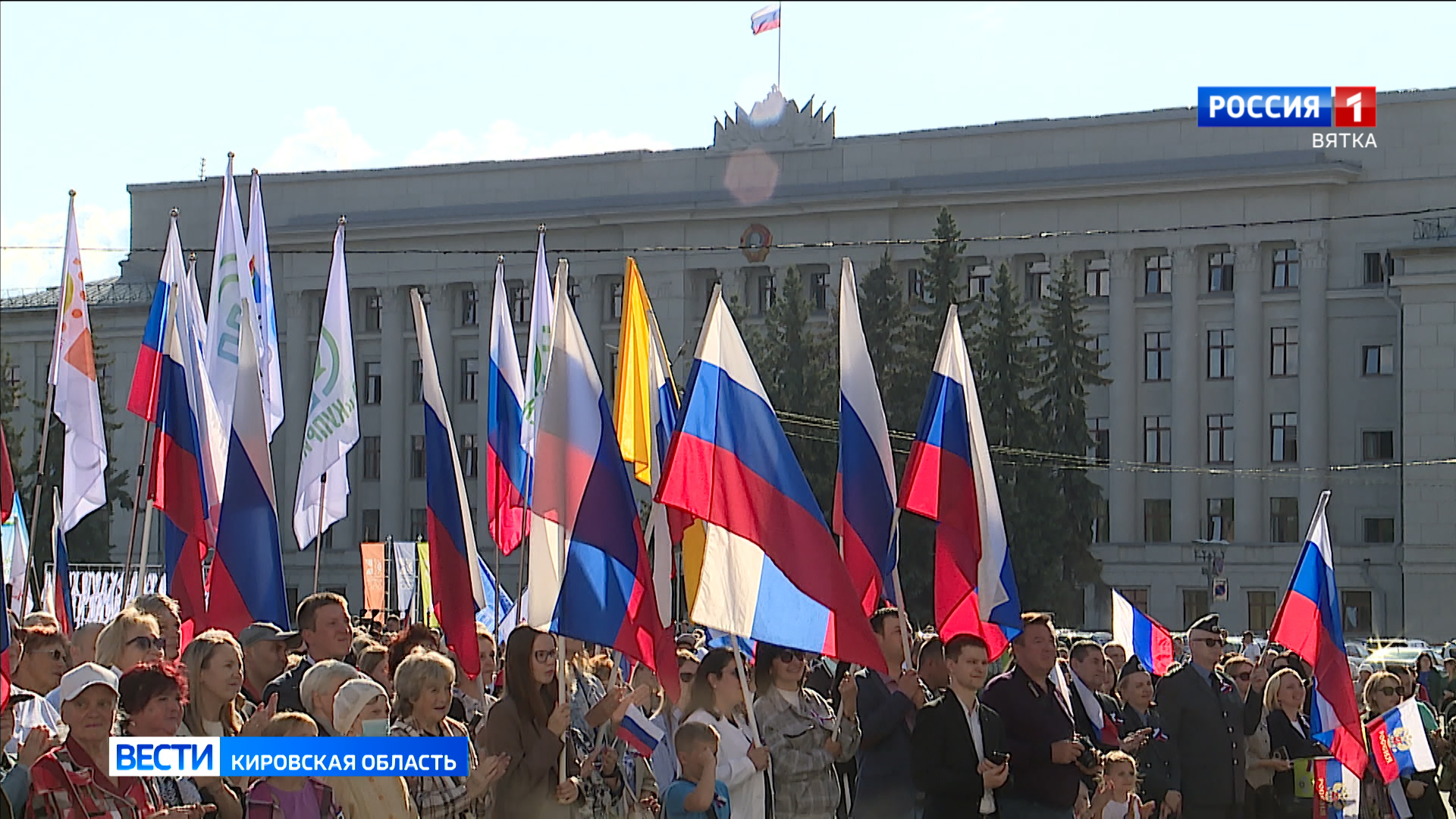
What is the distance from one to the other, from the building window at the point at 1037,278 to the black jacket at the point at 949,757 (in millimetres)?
51440

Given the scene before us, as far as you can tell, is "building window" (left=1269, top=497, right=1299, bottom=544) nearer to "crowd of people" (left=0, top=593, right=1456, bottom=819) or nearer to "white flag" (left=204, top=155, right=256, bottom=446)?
"white flag" (left=204, top=155, right=256, bottom=446)

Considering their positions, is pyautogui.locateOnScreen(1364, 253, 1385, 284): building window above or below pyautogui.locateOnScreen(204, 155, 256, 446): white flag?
above

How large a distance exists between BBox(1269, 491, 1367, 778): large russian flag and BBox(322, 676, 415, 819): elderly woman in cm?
733

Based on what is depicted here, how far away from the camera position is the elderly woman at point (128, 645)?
26.7 feet

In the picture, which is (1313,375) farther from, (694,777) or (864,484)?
(694,777)

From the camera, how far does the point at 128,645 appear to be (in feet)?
26.7

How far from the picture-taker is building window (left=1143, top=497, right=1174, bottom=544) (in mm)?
58250

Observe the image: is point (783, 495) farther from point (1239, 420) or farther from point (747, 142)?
point (747, 142)

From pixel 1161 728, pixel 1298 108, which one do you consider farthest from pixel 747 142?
pixel 1161 728

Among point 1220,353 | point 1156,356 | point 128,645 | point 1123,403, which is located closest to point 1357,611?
point 1220,353

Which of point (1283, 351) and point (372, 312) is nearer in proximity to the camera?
point (1283, 351)

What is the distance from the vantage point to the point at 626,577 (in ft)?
29.0

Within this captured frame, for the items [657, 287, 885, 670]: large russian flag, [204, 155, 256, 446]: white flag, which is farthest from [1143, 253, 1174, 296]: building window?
[657, 287, 885, 670]: large russian flag

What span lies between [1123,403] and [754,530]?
165 feet
